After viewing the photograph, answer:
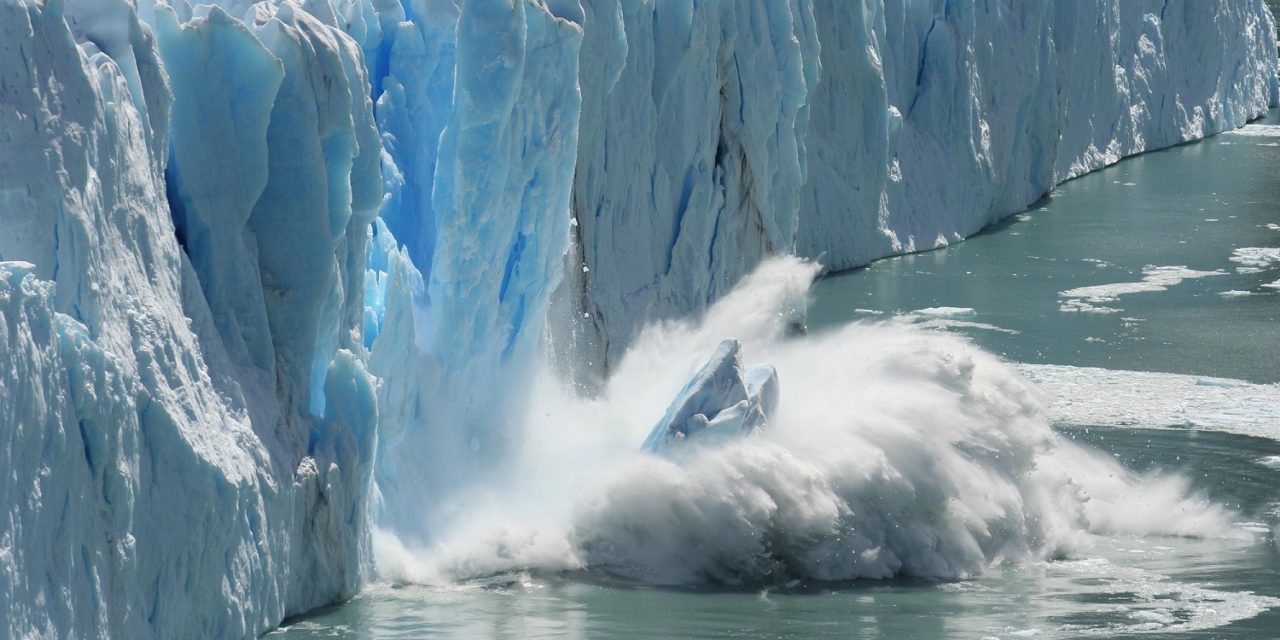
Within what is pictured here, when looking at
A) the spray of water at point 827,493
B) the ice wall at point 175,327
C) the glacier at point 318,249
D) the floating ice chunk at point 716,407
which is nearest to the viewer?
the ice wall at point 175,327

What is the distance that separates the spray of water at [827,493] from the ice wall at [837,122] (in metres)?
2.40

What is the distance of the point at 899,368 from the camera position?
13039 mm

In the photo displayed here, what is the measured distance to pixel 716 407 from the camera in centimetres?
1170

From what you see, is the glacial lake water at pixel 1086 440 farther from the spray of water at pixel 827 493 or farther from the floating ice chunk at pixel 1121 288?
the spray of water at pixel 827 493

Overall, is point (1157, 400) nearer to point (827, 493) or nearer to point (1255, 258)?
point (827, 493)

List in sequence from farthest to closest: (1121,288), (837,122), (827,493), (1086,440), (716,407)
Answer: (837,122) < (1121,288) < (1086,440) < (716,407) < (827,493)

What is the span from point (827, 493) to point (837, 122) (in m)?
11.8

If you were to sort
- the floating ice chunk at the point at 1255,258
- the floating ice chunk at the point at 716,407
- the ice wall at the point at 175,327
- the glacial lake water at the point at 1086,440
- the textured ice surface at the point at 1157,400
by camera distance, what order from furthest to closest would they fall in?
the floating ice chunk at the point at 1255,258
the textured ice surface at the point at 1157,400
the floating ice chunk at the point at 716,407
the glacial lake water at the point at 1086,440
the ice wall at the point at 175,327

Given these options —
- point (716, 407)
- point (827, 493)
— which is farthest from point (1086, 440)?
point (716, 407)

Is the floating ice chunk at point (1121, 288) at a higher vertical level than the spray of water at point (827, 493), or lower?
higher

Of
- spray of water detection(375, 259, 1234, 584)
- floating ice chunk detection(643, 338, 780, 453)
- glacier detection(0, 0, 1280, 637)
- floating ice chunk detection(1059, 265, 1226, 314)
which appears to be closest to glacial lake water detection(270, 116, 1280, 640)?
floating ice chunk detection(1059, 265, 1226, 314)

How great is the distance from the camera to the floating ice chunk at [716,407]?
38.0 feet

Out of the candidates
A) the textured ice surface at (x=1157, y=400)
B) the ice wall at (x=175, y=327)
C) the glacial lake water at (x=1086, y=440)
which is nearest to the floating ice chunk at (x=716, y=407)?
the glacial lake water at (x=1086, y=440)

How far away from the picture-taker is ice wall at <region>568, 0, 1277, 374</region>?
1620 cm
